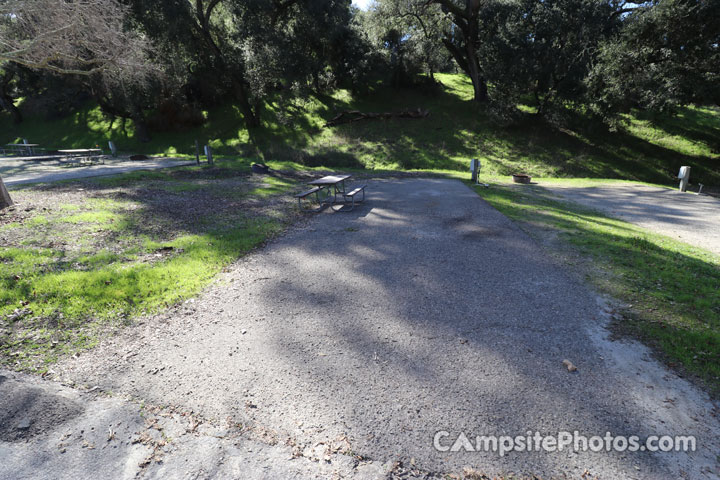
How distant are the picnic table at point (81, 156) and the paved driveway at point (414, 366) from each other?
1938 centimetres

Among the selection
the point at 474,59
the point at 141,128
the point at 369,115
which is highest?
the point at 474,59

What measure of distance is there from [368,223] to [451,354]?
4.82m

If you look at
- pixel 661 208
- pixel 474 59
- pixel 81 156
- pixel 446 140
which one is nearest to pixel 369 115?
pixel 446 140

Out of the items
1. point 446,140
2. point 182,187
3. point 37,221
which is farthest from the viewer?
point 446,140

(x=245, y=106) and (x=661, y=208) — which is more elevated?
(x=245, y=106)

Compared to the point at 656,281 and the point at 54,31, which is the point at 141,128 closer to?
the point at 54,31

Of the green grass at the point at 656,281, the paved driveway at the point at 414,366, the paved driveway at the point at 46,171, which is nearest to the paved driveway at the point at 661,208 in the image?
the green grass at the point at 656,281

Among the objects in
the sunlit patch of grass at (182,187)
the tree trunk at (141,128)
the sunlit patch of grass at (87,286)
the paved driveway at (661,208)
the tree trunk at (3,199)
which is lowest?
the paved driveway at (661,208)

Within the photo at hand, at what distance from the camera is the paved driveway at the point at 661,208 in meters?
7.96

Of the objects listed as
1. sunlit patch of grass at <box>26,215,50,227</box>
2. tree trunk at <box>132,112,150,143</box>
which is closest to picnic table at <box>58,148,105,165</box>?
tree trunk at <box>132,112,150,143</box>

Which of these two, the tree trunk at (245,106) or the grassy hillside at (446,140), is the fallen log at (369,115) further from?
the tree trunk at (245,106)

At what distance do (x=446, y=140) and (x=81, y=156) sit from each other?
21.8 metres

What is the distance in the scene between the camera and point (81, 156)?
1964 cm

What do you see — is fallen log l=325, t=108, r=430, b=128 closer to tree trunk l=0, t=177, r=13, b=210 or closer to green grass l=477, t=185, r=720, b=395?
green grass l=477, t=185, r=720, b=395
